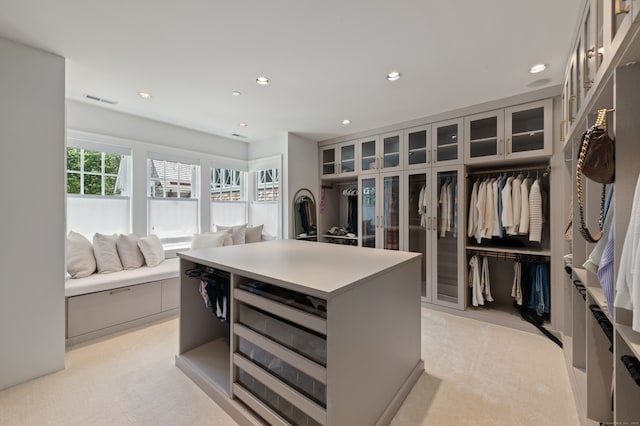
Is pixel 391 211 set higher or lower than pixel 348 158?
lower

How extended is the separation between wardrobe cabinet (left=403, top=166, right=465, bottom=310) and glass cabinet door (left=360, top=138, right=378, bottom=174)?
0.57 metres

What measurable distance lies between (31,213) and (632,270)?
336 centimetres

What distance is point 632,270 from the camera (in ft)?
2.84

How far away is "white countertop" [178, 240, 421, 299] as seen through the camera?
1.24 metres

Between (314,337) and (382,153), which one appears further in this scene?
(382,153)

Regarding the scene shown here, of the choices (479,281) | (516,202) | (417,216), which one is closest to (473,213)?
(516,202)

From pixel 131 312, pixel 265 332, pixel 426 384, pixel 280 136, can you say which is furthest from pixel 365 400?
pixel 280 136

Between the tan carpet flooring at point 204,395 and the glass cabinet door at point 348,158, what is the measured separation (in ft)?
8.64

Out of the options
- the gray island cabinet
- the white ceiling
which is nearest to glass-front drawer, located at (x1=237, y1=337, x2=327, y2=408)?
the gray island cabinet

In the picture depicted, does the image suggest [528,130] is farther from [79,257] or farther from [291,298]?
[79,257]

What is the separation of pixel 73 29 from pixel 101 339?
2.64 meters

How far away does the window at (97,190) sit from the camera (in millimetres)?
3086

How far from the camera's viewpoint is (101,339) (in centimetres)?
256

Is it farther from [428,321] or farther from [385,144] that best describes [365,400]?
[385,144]
